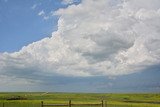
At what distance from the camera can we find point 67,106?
105 feet

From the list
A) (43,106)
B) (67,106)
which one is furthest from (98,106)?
(43,106)

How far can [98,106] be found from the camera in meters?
32.0

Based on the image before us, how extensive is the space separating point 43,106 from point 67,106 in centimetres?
227

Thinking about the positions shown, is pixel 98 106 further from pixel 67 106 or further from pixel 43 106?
pixel 43 106

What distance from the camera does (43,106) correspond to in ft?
106

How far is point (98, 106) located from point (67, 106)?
2.86 metres

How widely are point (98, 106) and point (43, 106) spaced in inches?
202
